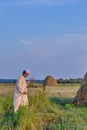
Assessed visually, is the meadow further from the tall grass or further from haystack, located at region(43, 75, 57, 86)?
haystack, located at region(43, 75, 57, 86)

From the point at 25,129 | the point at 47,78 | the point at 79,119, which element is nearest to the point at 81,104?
the point at 79,119

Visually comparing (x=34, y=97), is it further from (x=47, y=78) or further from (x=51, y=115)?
(x=47, y=78)

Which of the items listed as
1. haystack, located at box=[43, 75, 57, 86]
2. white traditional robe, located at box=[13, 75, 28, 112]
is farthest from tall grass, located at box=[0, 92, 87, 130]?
haystack, located at box=[43, 75, 57, 86]

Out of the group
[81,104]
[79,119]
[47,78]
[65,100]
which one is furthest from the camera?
[47,78]

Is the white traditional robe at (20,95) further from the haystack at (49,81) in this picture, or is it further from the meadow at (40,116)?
the haystack at (49,81)

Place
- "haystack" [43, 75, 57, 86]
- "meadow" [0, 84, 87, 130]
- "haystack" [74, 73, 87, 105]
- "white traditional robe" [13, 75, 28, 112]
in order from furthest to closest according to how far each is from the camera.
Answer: "haystack" [43, 75, 57, 86]
"haystack" [74, 73, 87, 105]
"white traditional robe" [13, 75, 28, 112]
"meadow" [0, 84, 87, 130]

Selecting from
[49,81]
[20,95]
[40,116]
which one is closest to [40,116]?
[40,116]

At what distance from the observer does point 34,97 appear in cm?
2034

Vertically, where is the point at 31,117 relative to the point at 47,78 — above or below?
below

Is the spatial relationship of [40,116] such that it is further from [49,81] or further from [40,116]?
[49,81]

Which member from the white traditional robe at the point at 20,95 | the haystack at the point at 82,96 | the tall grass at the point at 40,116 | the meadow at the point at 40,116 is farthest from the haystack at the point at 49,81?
the white traditional robe at the point at 20,95

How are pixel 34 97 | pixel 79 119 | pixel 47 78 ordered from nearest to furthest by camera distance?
1. pixel 79 119
2. pixel 34 97
3. pixel 47 78

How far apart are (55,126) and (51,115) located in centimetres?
95

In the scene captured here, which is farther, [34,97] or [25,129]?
[34,97]
